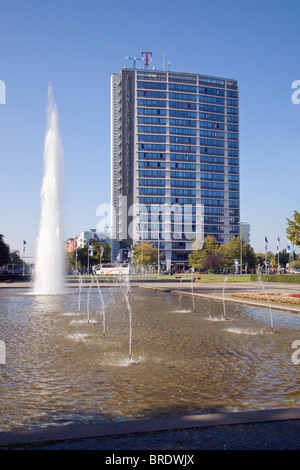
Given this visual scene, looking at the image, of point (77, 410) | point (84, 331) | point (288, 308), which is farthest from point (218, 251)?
point (77, 410)

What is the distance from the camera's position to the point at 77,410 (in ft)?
20.9

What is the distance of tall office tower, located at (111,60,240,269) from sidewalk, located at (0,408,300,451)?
124118 millimetres

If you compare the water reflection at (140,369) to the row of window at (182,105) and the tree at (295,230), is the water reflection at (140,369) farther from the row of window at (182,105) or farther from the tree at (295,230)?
the row of window at (182,105)

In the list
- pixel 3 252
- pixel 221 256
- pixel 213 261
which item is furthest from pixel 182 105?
pixel 3 252

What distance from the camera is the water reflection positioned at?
655 cm

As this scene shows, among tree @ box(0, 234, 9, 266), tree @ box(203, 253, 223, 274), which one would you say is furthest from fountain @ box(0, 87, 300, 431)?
tree @ box(203, 253, 223, 274)

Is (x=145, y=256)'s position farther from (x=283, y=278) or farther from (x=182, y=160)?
(x=283, y=278)

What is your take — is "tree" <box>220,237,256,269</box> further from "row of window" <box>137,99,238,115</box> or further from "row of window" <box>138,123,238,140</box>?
"row of window" <box>137,99,238,115</box>

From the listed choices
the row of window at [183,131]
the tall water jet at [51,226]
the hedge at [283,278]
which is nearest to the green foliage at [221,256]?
the row of window at [183,131]

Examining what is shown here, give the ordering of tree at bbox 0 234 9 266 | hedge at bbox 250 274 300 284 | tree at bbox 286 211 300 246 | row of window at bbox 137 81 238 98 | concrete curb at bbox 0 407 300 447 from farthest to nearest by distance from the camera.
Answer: row of window at bbox 137 81 238 98, tree at bbox 0 234 9 266, hedge at bbox 250 274 300 284, tree at bbox 286 211 300 246, concrete curb at bbox 0 407 300 447

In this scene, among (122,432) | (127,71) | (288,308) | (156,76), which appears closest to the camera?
(122,432)

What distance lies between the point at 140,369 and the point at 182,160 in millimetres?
131028
